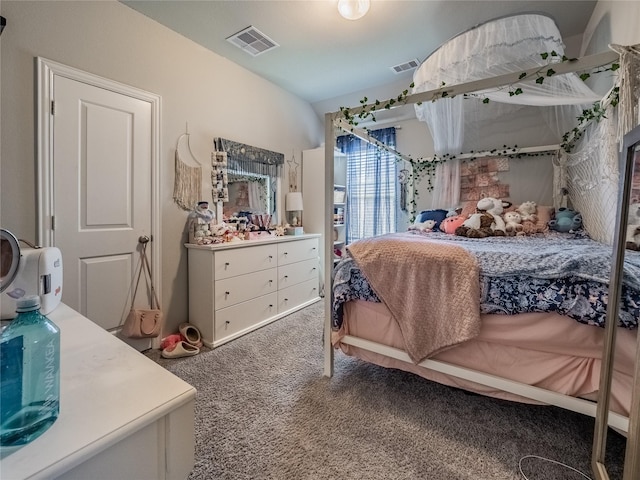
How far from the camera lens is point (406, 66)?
10.2 ft

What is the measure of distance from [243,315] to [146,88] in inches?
82.7

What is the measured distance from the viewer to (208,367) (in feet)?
7.00

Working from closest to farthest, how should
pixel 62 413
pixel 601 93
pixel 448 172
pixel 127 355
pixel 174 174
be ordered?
1. pixel 62 413
2. pixel 127 355
3. pixel 601 93
4. pixel 174 174
5. pixel 448 172

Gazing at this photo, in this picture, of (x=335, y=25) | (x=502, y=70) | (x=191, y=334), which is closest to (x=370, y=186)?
(x=335, y=25)

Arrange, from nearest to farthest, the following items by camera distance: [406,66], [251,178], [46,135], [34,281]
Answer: [34,281] → [46,135] → [406,66] → [251,178]

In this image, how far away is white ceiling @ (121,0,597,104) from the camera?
2250 millimetres

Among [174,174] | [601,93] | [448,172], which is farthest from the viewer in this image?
[448,172]

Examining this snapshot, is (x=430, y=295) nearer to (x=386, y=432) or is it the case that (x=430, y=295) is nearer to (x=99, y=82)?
(x=386, y=432)

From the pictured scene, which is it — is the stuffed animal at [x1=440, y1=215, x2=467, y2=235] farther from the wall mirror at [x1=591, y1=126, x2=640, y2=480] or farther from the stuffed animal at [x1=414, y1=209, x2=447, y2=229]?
the wall mirror at [x1=591, y1=126, x2=640, y2=480]

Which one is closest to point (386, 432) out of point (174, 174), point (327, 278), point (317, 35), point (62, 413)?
point (327, 278)

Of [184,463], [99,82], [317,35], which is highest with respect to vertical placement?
[317,35]

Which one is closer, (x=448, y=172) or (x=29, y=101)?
(x=29, y=101)

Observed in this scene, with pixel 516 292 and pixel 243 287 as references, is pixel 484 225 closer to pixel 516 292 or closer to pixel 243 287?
pixel 516 292

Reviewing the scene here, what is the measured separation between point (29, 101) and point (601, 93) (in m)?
4.03
